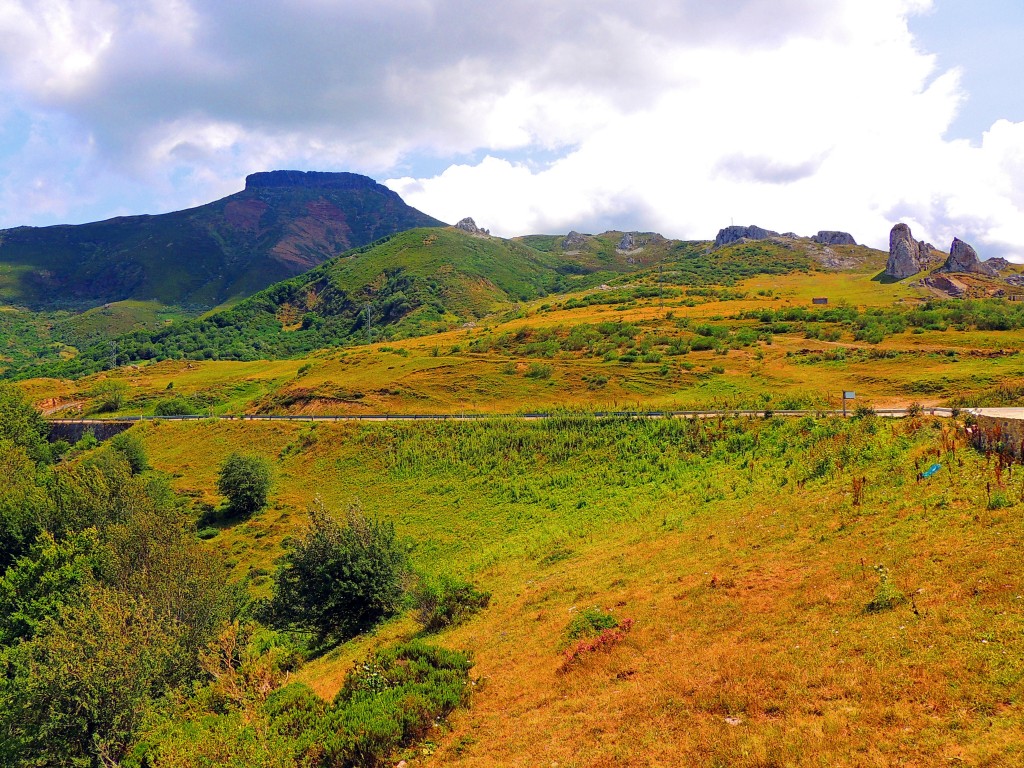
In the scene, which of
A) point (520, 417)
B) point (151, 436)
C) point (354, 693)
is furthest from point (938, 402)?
point (151, 436)

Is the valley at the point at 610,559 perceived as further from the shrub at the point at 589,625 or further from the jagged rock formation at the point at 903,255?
the jagged rock formation at the point at 903,255

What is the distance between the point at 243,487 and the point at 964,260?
154 metres

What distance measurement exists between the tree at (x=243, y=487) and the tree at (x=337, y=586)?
80.0ft

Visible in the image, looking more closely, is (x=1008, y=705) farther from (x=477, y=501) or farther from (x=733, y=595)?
(x=477, y=501)

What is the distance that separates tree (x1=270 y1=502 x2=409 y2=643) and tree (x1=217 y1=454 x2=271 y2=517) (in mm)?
24381

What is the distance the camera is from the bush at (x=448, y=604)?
790 inches

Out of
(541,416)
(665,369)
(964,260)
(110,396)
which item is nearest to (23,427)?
(110,396)

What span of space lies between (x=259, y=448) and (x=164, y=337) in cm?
16881

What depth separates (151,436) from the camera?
227ft

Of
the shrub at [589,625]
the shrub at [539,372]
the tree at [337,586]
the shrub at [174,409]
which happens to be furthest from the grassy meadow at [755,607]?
the shrub at [174,409]

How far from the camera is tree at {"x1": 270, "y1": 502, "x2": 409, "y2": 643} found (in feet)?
77.8

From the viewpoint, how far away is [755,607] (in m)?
14.2

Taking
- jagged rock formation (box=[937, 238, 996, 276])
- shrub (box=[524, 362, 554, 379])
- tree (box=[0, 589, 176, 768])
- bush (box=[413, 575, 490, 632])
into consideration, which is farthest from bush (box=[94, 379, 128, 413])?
jagged rock formation (box=[937, 238, 996, 276])

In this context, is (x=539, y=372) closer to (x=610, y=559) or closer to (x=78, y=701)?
(x=610, y=559)
